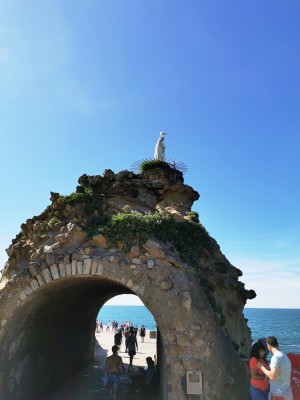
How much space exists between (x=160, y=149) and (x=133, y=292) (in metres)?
14.3

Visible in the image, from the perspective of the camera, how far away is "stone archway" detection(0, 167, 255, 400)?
860cm

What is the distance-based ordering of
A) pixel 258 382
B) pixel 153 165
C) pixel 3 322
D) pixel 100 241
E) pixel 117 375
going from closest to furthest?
pixel 258 382, pixel 3 322, pixel 100 241, pixel 117 375, pixel 153 165

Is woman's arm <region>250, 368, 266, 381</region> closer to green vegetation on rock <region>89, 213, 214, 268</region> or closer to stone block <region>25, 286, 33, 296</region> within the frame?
green vegetation on rock <region>89, 213, 214, 268</region>

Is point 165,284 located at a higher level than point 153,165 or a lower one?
lower

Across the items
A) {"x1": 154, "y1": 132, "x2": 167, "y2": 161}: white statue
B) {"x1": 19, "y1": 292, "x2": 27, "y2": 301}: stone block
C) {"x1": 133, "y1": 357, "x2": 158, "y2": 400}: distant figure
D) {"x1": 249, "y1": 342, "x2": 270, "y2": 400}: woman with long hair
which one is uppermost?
{"x1": 154, "y1": 132, "x2": 167, "y2": 161}: white statue

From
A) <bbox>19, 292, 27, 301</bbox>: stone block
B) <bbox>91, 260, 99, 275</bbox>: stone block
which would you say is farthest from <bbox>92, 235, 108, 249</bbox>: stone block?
<bbox>19, 292, 27, 301</bbox>: stone block

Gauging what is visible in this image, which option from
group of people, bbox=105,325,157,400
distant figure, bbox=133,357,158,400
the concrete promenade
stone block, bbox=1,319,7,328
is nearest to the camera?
stone block, bbox=1,319,7,328

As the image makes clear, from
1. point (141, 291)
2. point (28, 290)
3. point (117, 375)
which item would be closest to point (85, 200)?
point (28, 290)

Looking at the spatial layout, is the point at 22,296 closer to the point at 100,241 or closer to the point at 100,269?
the point at 100,269

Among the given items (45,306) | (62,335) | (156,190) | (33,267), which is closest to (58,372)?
(62,335)

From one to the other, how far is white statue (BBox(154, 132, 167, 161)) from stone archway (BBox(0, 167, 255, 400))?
11.4 metres

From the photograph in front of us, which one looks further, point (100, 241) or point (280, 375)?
point (100, 241)

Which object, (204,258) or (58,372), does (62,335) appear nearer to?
(58,372)

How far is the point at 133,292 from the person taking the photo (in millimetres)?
10055
